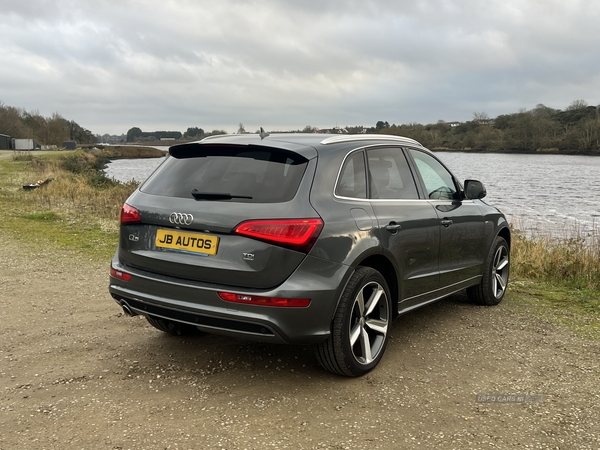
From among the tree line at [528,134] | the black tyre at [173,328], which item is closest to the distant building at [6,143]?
the tree line at [528,134]

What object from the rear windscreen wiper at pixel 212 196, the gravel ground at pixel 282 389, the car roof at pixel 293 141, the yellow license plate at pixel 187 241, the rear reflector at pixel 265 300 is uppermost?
the car roof at pixel 293 141

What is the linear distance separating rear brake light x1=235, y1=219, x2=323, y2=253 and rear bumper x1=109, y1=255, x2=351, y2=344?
0.42 ft

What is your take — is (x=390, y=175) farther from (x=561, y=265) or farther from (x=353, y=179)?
(x=561, y=265)

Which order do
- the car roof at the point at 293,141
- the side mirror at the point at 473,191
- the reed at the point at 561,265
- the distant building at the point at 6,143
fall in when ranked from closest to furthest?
1. the car roof at the point at 293,141
2. the side mirror at the point at 473,191
3. the reed at the point at 561,265
4. the distant building at the point at 6,143

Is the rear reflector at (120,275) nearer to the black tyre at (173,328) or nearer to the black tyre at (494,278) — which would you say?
the black tyre at (173,328)

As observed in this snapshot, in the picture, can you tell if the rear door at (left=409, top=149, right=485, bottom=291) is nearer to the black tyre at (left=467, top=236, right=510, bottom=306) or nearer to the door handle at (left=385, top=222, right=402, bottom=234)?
the black tyre at (left=467, top=236, right=510, bottom=306)

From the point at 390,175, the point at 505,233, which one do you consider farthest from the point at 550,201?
the point at 390,175

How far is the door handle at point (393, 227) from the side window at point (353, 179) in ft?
0.96

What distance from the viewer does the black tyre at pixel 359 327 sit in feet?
12.5

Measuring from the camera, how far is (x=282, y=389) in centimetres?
388

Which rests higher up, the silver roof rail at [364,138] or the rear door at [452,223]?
the silver roof rail at [364,138]

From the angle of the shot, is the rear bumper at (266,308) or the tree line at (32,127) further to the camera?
the tree line at (32,127)

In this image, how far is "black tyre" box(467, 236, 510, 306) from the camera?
6047mm

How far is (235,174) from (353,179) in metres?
0.88
